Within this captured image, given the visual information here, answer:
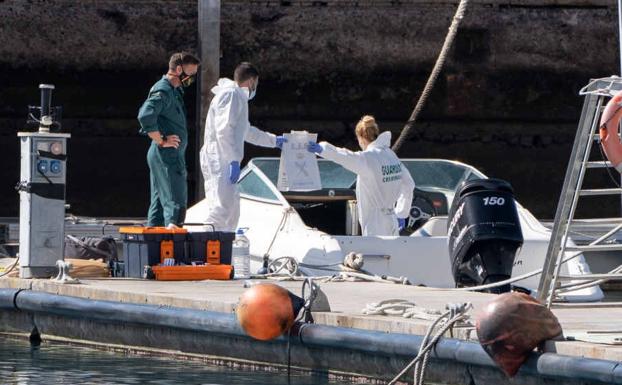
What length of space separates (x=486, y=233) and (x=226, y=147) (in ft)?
7.70

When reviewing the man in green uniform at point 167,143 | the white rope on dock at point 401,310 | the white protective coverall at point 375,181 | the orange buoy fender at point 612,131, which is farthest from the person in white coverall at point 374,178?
the orange buoy fender at point 612,131

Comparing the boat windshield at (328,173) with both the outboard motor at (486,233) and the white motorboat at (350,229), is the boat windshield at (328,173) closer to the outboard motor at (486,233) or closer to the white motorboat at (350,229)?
the white motorboat at (350,229)

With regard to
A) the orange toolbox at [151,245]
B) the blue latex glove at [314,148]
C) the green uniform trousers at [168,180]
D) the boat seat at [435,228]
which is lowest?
the orange toolbox at [151,245]

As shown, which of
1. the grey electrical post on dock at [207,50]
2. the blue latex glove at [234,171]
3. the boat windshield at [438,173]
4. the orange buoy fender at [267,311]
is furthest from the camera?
the grey electrical post on dock at [207,50]

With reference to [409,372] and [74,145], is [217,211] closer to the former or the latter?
[409,372]

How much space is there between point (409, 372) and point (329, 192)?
4493mm

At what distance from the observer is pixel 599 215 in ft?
67.4

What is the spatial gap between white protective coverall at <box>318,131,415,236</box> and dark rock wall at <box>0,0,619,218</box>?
27.7 feet

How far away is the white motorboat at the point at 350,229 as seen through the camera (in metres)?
11.0

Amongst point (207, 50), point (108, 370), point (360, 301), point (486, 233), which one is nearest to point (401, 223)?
point (486, 233)

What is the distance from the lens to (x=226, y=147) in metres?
11.3

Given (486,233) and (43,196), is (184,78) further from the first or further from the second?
(486,233)

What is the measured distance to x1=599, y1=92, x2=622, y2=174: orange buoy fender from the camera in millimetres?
7617

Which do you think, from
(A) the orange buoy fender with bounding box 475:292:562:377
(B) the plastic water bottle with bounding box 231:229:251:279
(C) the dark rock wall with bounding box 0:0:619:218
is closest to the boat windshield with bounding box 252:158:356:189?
(B) the plastic water bottle with bounding box 231:229:251:279
